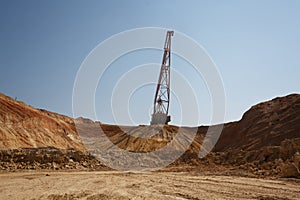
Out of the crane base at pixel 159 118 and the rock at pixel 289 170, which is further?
the crane base at pixel 159 118

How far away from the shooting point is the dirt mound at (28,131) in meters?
36.1

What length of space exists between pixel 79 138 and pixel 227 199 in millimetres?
45788

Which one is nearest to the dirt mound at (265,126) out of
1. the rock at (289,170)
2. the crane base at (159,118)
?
the crane base at (159,118)

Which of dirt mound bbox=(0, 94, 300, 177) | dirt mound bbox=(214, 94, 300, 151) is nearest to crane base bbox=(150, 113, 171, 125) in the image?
dirt mound bbox=(0, 94, 300, 177)

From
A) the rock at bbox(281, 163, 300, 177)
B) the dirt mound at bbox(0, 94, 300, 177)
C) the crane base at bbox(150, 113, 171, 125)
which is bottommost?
the rock at bbox(281, 163, 300, 177)

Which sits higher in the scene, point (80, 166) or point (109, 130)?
point (109, 130)

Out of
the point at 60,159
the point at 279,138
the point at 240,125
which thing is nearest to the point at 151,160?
the point at 60,159

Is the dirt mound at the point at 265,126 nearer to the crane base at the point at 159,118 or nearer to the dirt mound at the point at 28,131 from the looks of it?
the crane base at the point at 159,118

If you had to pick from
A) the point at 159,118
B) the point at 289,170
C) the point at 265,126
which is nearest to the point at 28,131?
the point at 159,118

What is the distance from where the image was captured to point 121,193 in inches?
359

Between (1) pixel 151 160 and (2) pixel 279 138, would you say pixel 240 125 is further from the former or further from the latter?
(1) pixel 151 160

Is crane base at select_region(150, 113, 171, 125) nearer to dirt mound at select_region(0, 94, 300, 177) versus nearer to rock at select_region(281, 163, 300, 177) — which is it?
dirt mound at select_region(0, 94, 300, 177)

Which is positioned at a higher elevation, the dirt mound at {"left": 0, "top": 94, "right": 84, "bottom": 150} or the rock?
the dirt mound at {"left": 0, "top": 94, "right": 84, "bottom": 150}

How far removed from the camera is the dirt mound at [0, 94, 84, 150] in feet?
119
